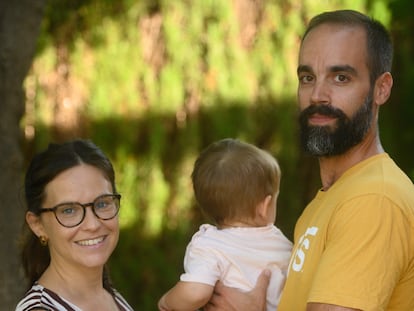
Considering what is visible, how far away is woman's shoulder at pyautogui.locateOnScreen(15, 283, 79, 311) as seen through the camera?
2.63 m

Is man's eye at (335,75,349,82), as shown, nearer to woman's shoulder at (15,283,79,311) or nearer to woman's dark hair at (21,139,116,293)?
Answer: woman's dark hair at (21,139,116,293)

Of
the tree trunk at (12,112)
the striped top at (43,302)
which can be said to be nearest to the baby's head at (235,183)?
the striped top at (43,302)

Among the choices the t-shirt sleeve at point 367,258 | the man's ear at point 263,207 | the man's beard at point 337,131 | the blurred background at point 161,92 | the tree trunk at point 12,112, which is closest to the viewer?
the t-shirt sleeve at point 367,258

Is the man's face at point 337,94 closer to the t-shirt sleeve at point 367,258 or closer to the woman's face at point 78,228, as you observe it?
the t-shirt sleeve at point 367,258

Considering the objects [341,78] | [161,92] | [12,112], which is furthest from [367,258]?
[161,92]

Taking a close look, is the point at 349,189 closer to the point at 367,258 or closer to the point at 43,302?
the point at 367,258

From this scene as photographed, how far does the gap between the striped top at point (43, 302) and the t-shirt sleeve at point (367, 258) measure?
2.57 feet

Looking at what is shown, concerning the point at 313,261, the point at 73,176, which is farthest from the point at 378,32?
the point at 73,176

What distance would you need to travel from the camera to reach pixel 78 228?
276cm

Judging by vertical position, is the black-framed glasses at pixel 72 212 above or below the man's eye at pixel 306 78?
below

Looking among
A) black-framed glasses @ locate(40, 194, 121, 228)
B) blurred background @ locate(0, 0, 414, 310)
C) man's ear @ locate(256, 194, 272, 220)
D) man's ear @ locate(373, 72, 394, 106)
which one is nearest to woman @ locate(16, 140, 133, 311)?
black-framed glasses @ locate(40, 194, 121, 228)

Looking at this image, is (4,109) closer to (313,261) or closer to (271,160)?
(271,160)

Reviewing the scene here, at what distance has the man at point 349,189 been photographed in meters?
2.31

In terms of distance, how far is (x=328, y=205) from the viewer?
2.51m
